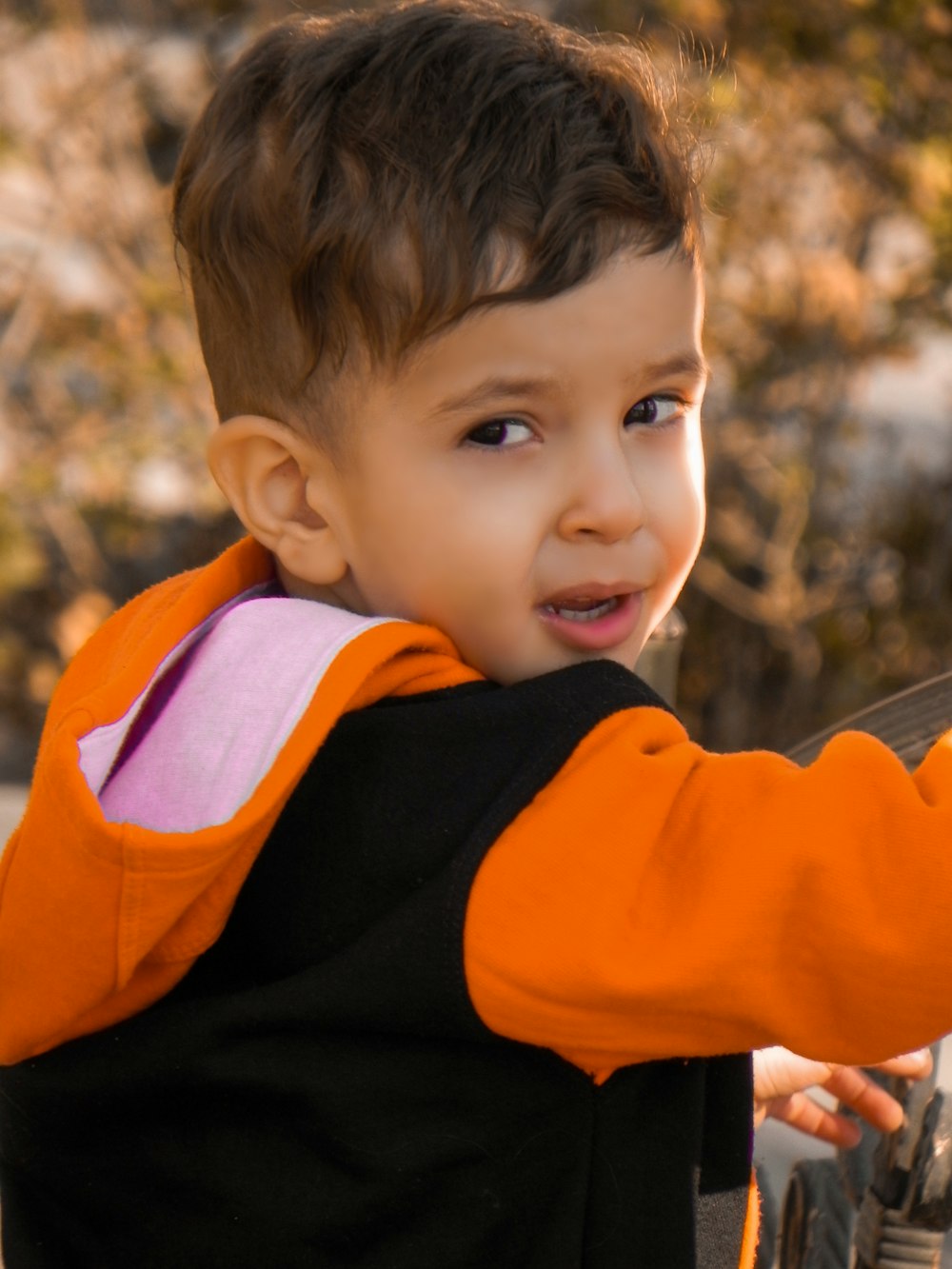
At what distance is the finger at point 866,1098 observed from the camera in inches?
63.0

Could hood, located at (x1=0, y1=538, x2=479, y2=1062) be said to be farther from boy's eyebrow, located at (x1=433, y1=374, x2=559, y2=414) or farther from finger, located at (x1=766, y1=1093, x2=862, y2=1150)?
finger, located at (x1=766, y1=1093, x2=862, y2=1150)

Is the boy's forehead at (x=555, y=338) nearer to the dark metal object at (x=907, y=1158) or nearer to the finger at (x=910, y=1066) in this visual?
the dark metal object at (x=907, y=1158)

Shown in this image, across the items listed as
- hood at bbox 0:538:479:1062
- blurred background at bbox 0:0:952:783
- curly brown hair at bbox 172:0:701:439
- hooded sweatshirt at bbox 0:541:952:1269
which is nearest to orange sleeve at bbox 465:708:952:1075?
hooded sweatshirt at bbox 0:541:952:1269

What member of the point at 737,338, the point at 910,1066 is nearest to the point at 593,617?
the point at 910,1066

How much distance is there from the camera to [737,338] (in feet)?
15.5

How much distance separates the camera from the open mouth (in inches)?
54.7

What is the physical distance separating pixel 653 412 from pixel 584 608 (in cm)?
18

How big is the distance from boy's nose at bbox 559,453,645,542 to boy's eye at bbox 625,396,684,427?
70 mm

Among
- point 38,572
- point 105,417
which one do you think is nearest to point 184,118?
point 105,417

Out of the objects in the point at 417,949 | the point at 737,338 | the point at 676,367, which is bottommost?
the point at 417,949

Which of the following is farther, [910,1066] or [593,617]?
[910,1066]

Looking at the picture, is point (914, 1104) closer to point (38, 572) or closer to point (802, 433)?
point (802, 433)

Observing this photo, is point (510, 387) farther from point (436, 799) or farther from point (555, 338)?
point (436, 799)

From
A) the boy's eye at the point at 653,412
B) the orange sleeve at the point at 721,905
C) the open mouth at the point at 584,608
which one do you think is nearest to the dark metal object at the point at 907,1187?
the orange sleeve at the point at 721,905
